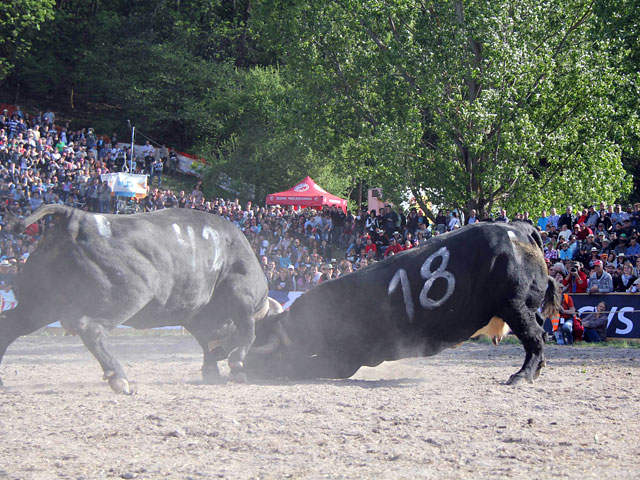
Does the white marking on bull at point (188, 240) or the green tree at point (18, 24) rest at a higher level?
the green tree at point (18, 24)

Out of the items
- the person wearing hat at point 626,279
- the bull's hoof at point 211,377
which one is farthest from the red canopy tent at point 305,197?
the bull's hoof at point 211,377

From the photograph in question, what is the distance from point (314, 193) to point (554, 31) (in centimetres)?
1457

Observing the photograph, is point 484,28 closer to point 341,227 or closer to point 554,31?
point 554,31

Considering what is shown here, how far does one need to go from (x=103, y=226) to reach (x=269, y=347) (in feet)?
8.69

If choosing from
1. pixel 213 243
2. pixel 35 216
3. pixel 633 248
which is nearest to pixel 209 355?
pixel 213 243

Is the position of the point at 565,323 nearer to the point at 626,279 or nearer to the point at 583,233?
the point at 626,279

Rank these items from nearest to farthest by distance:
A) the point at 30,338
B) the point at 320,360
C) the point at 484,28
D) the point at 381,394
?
the point at 381,394 < the point at 320,360 < the point at 30,338 < the point at 484,28

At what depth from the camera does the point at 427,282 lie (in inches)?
359

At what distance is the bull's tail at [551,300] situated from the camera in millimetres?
9633

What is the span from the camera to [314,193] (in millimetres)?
33812

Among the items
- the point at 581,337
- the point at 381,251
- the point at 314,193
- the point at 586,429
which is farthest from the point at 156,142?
the point at 586,429

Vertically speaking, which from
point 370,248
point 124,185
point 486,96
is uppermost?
point 486,96

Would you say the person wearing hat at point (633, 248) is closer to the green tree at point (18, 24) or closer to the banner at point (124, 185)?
the banner at point (124, 185)

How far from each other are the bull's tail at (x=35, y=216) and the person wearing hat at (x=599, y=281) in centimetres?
1115
